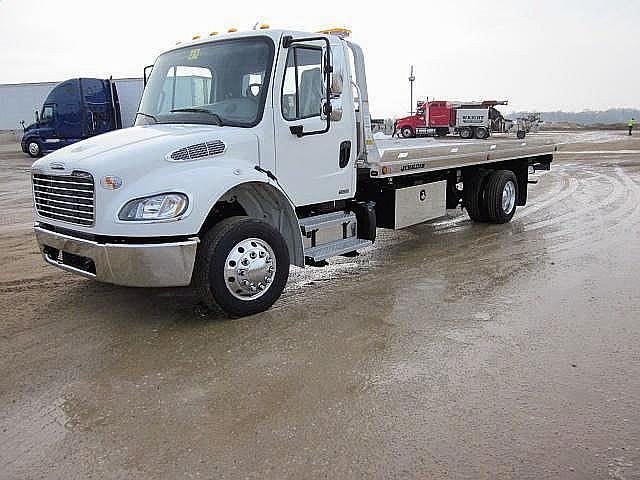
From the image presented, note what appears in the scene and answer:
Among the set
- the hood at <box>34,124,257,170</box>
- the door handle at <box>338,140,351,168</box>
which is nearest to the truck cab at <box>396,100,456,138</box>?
the door handle at <box>338,140,351,168</box>

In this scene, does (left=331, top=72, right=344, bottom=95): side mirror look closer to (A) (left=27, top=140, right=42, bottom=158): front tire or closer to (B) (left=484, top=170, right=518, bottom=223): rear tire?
(B) (left=484, top=170, right=518, bottom=223): rear tire

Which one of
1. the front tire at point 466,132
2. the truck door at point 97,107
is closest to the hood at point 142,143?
the truck door at point 97,107

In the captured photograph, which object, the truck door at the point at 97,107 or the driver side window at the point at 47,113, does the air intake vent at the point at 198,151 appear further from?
the driver side window at the point at 47,113

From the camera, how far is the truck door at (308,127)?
5730 millimetres

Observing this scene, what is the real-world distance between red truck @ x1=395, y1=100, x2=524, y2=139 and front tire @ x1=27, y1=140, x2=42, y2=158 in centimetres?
2254

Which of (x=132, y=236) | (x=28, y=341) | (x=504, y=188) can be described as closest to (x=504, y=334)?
(x=132, y=236)

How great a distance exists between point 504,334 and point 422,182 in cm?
356

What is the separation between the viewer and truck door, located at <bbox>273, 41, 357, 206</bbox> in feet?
18.8

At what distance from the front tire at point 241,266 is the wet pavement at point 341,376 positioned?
220 mm

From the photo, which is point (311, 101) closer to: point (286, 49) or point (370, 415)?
point (286, 49)

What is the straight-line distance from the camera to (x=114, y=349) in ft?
15.6

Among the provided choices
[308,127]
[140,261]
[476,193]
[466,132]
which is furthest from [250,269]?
[466,132]

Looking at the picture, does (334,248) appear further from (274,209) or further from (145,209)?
(145,209)

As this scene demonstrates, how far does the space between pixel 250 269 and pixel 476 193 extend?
220 inches
